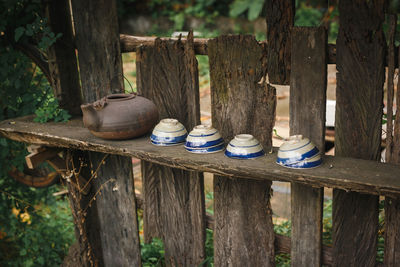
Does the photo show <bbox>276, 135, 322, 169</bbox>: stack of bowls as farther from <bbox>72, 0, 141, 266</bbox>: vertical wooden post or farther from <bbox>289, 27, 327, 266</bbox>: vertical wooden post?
<bbox>72, 0, 141, 266</bbox>: vertical wooden post

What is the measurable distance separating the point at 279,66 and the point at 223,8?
33.3 feet

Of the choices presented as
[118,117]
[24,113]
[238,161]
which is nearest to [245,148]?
[238,161]

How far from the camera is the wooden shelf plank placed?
5.69 ft

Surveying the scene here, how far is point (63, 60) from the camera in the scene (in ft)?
8.99

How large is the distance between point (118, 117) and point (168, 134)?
10.4 inches

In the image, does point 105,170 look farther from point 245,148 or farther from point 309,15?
point 309,15

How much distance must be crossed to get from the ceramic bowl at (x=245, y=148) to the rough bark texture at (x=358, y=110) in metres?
0.37

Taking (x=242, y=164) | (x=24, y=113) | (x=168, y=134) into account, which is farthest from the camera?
(x=24, y=113)

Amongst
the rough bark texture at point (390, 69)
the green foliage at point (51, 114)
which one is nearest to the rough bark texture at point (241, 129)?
the rough bark texture at point (390, 69)

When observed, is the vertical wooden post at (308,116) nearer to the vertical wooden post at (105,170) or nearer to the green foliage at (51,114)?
the vertical wooden post at (105,170)

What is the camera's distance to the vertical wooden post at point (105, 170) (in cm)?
253

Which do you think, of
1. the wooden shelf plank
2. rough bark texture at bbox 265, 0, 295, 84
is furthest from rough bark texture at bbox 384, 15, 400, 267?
rough bark texture at bbox 265, 0, 295, 84

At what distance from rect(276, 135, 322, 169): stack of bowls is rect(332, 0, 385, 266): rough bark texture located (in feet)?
0.68

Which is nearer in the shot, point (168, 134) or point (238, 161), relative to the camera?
point (238, 161)
